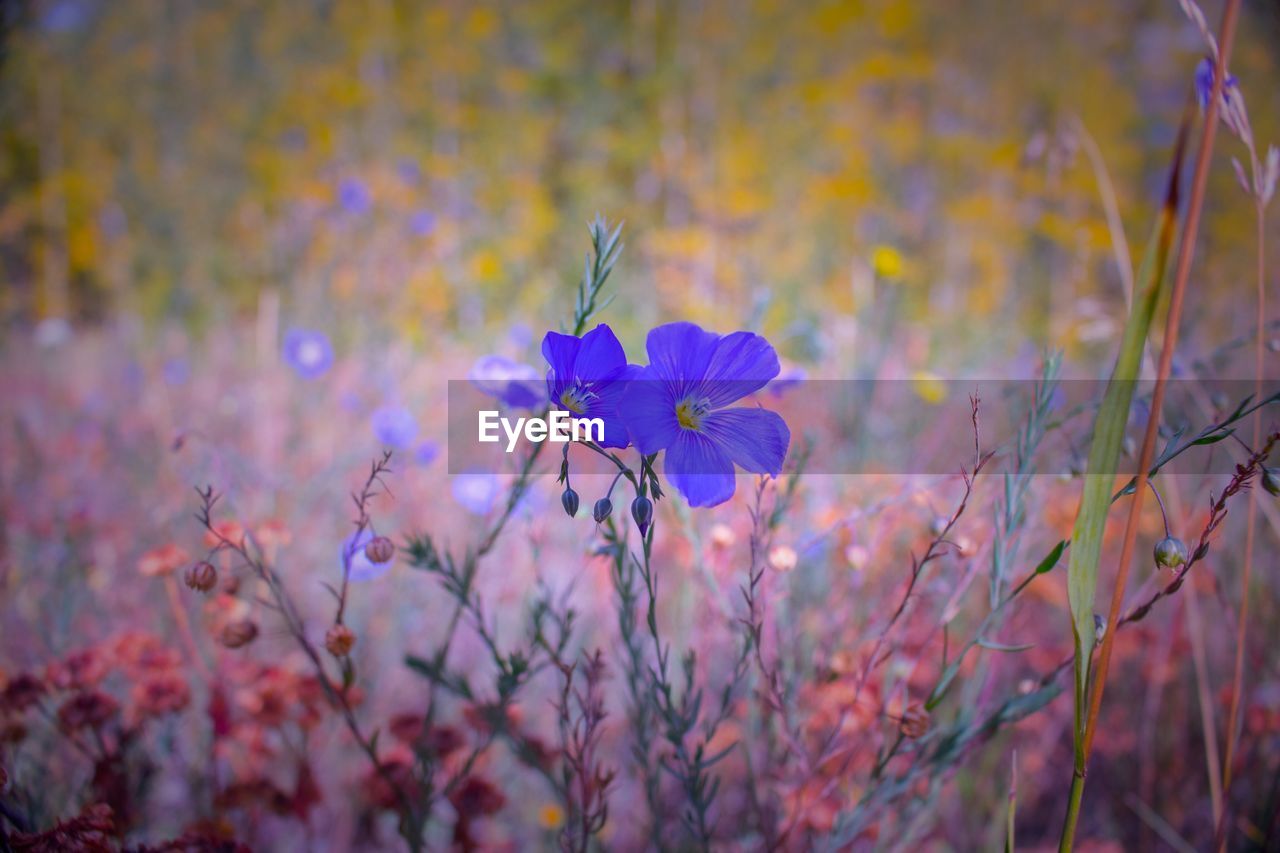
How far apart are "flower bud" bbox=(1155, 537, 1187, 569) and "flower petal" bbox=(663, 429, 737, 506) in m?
0.36

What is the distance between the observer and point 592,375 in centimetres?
56

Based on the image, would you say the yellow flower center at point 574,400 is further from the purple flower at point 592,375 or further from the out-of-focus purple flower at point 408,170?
the out-of-focus purple flower at point 408,170

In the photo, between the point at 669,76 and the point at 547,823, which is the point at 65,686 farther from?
the point at 669,76

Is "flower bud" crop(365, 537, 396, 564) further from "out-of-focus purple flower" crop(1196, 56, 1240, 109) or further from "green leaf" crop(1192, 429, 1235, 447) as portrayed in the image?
"out-of-focus purple flower" crop(1196, 56, 1240, 109)

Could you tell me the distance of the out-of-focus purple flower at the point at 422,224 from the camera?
5.26 meters

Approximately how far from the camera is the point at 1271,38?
7.01 meters

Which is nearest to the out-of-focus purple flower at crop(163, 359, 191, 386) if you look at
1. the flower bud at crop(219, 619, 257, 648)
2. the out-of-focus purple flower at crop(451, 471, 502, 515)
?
the out-of-focus purple flower at crop(451, 471, 502, 515)

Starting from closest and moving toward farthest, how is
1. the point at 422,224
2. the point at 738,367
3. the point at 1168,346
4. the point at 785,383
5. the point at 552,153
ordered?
1. the point at 1168,346
2. the point at 738,367
3. the point at 785,383
4. the point at 422,224
5. the point at 552,153

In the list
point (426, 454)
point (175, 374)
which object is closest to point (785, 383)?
point (426, 454)

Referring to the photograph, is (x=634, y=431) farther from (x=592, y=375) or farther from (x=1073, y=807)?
(x=1073, y=807)

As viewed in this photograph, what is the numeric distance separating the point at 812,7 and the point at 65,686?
7.48 meters

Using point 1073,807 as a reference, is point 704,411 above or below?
above

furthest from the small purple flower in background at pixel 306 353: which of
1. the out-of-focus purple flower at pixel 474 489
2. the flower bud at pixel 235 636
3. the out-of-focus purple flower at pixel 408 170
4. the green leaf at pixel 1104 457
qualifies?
the out-of-focus purple flower at pixel 408 170

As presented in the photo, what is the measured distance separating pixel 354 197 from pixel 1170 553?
5.86 metres
